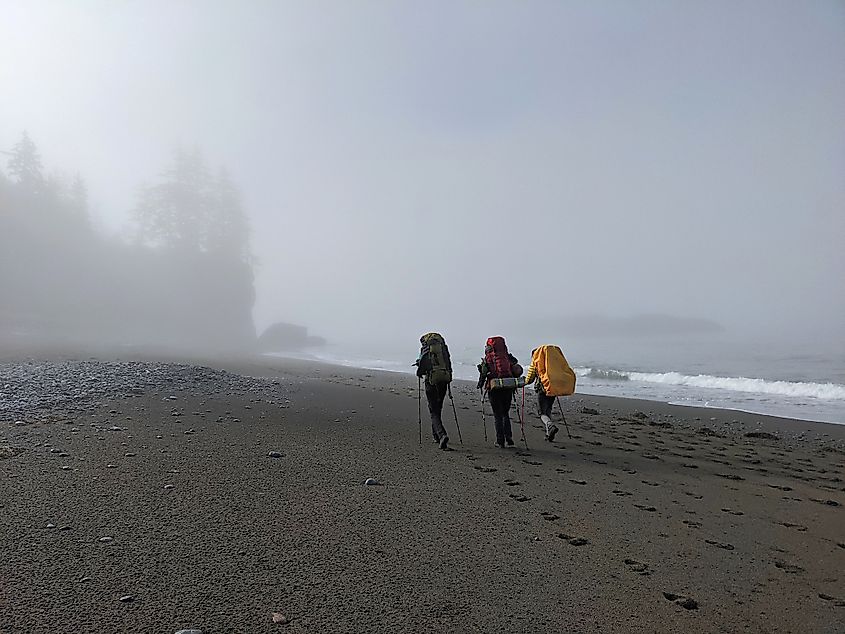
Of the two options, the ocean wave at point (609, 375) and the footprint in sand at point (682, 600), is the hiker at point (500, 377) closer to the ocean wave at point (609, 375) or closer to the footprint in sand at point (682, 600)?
the footprint in sand at point (682, 600)

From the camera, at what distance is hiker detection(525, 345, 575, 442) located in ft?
33.4

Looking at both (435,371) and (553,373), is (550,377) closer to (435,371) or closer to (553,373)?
(553,373)

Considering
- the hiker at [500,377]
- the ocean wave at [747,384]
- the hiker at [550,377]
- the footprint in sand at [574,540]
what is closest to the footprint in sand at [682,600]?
the footprint in sand at [574,540]

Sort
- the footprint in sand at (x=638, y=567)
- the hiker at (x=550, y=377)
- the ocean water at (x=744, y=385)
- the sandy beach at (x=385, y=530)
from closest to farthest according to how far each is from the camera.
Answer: the sandy beach at (x=385, y=530) < the footprint in sand at (x=638, y=567) < the hiker at (x=550, y=377) < the ocean water at (x=744, y=385)

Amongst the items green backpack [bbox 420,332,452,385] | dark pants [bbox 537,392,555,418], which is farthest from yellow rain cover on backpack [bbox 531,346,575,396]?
green backpack [bbox 420,332,452,385]

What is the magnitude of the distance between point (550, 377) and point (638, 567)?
6.11m

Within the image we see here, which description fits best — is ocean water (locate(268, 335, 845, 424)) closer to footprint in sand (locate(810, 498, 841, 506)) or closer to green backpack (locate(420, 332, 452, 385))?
footprint in sand (locate(810, 498, 841, 506))

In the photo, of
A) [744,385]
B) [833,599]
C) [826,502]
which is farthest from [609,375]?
[833,599]

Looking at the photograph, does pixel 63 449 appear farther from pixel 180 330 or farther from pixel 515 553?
pixel 180 330

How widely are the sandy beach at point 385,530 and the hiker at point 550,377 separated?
38.9 inches

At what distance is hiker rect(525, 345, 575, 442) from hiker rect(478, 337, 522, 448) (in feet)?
2.27

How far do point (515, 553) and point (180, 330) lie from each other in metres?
55.4

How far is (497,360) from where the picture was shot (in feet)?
32.4

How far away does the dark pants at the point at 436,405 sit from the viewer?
9062 mm
